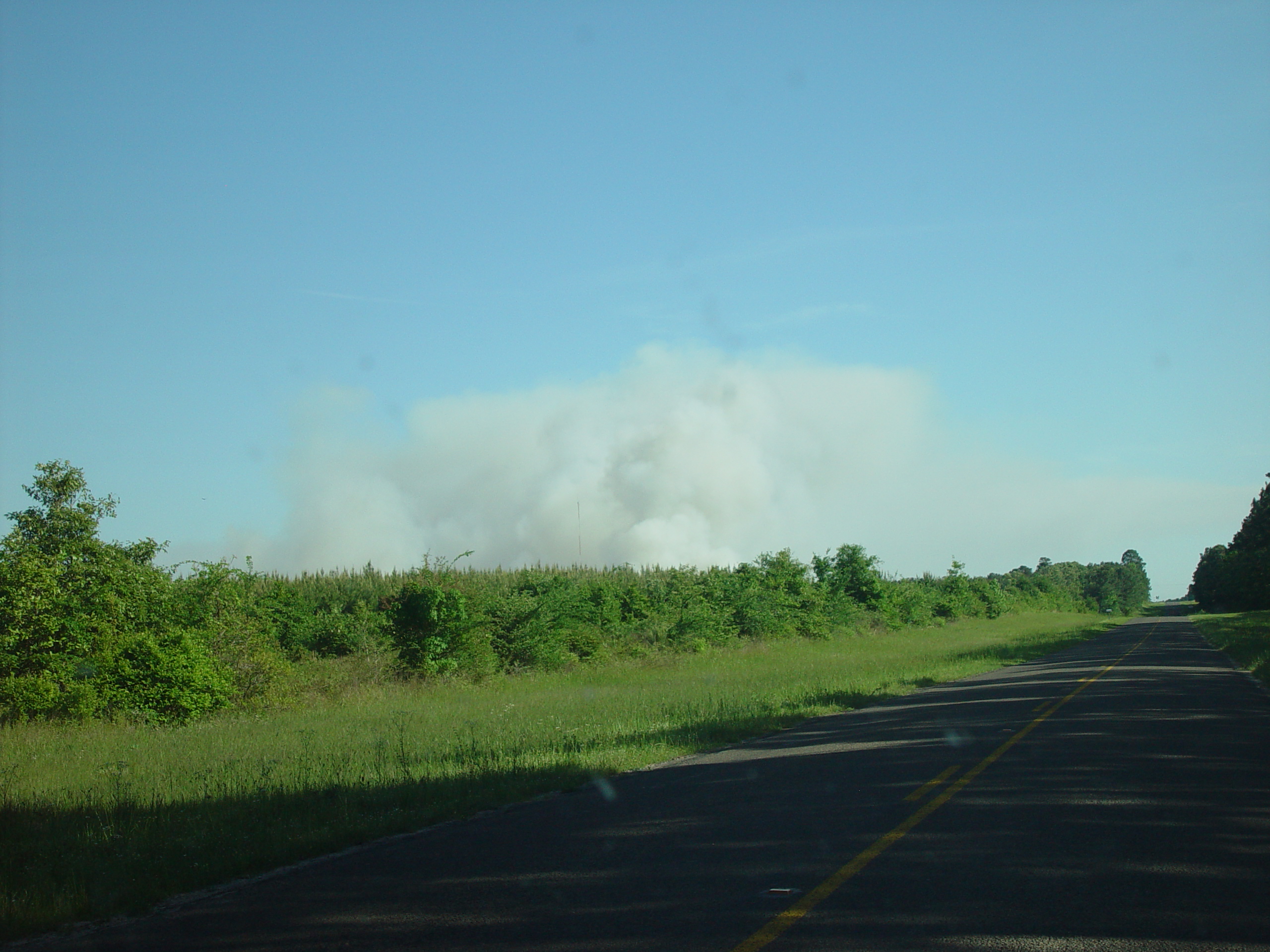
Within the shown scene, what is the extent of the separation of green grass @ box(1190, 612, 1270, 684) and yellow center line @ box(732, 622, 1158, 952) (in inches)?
598

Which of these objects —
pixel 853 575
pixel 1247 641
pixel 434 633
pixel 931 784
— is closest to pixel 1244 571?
pixel 853 575

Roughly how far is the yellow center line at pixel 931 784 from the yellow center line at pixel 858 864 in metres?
0.06

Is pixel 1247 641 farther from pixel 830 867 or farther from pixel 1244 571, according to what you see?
pixel 1244 571

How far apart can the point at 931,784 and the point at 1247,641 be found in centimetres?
3714

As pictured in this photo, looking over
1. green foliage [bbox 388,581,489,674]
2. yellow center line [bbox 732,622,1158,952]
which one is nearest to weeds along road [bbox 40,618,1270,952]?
yellow center line [bbox 732,622,1158,952]

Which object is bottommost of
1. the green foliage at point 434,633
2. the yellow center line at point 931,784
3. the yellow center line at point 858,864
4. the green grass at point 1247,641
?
the green grass at point 1247,641

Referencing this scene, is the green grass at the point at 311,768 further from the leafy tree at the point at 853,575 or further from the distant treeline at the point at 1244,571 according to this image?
the distant treeline at the point at 1244,571

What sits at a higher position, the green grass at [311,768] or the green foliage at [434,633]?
the green foliage at [434,633]

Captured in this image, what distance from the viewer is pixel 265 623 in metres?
29.1

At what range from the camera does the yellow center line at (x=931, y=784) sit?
943 centimetres

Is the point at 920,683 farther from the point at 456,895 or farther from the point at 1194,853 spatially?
the point at 456,895

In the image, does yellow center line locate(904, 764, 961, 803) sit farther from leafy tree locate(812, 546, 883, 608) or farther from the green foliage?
leafy tree locate(812, 546, 883, 608)

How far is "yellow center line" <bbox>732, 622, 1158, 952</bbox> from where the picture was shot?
5.45 m

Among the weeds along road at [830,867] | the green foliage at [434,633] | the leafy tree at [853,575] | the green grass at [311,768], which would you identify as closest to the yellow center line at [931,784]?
the weeds along road at [830,867]
